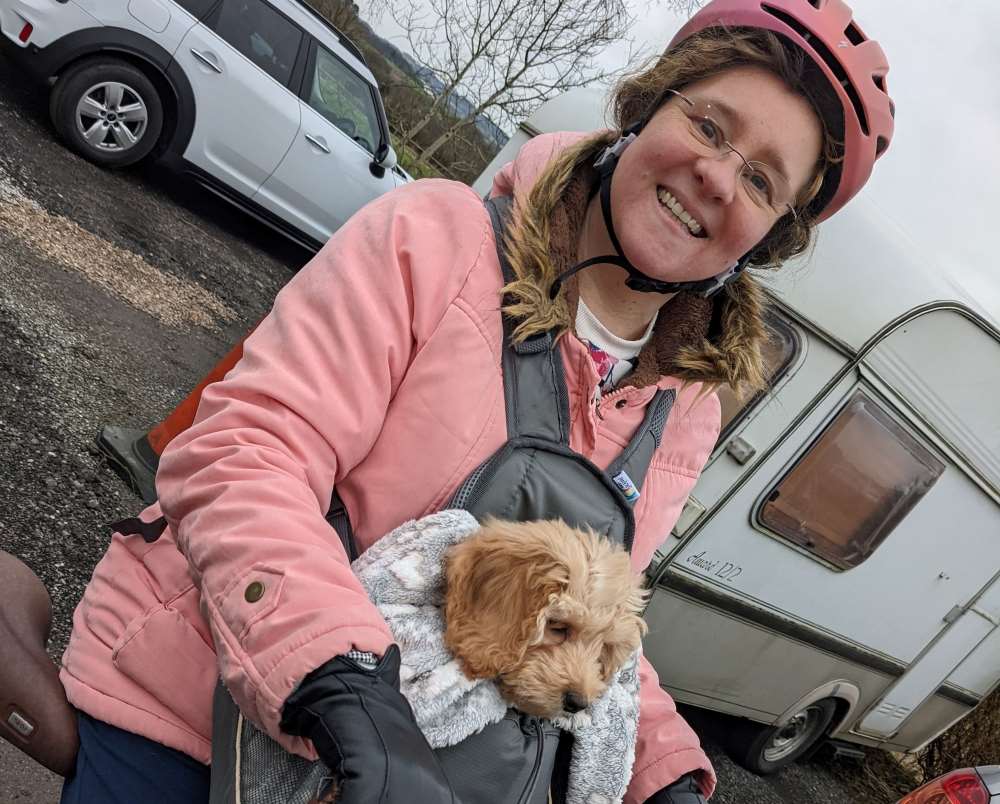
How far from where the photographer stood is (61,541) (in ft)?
10.8

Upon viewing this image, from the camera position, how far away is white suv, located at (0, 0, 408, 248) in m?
6.42

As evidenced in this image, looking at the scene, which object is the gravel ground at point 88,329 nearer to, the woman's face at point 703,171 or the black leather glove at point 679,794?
the black leather glove at point 679,794

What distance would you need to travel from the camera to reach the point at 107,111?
6867mm

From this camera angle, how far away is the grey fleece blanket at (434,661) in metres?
1.36

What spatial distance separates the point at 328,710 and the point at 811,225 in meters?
1.62

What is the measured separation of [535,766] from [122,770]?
695 millimetres

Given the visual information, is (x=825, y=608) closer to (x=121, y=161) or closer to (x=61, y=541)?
(x=61, y=541)

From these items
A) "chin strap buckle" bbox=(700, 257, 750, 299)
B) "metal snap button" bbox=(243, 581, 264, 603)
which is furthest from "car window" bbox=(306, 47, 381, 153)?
"metal snap button" bbox=(243, 581, 264, 603)

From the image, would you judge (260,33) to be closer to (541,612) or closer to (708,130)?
(708,130)

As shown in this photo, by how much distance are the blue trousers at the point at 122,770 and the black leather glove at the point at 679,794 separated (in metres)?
0.96

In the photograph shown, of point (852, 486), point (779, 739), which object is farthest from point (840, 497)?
point (779, 739)

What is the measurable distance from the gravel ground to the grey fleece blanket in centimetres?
175

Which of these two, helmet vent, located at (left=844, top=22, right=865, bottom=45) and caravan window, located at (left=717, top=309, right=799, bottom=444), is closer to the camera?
helmet vent, located at (left=844, top=22, right=865, bottom=45)

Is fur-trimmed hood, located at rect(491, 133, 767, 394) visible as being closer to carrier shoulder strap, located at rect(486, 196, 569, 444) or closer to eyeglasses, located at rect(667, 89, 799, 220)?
carrier shoulder strap, located at rect(486, 196, 569, 444)
